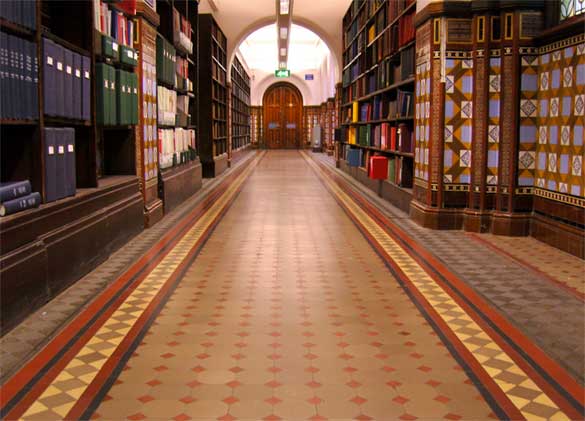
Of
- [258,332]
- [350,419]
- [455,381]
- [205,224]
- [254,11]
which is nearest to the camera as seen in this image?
[350,419]

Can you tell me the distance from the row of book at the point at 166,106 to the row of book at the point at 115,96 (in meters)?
1.77

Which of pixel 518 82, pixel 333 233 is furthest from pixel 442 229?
pixel 518 82

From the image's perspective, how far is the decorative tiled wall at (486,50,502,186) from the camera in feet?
24.0

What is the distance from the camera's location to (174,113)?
9.96m

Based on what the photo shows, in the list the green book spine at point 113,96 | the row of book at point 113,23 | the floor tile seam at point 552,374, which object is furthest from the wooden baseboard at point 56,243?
the floor tile seam at point 552,374

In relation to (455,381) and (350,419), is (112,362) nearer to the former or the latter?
(350,419)

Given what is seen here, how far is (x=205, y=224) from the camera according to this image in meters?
8.26

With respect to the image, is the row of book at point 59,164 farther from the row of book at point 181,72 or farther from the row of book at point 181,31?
the row of book at point 181,72

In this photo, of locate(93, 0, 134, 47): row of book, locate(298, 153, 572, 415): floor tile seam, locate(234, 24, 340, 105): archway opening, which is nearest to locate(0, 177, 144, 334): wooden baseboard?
locate(93, 0, 134, 47): row of book

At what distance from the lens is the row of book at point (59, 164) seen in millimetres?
4719

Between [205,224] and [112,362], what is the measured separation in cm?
487

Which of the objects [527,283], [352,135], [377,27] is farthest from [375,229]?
[352,135]

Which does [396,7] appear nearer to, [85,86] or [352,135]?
[85,86]

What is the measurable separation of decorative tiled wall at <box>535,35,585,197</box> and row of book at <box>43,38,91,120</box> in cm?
445
